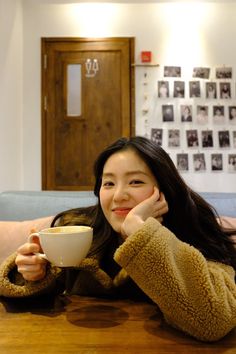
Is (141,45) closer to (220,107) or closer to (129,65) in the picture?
(129,65)

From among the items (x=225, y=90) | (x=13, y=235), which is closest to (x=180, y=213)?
(x=13, y=235)

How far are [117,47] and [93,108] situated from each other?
59cm

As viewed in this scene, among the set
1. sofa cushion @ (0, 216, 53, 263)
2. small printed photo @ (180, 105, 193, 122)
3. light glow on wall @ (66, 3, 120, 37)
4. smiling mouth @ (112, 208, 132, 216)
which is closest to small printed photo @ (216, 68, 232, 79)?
small printed photo @ (180, 105, 193, 122)

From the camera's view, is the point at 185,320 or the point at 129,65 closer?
the point at 185,320

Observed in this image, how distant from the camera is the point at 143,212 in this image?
758 millimetres

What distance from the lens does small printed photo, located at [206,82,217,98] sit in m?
3.49

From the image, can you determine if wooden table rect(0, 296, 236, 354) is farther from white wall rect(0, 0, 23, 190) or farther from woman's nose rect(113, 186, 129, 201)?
white wall rect(0, 0, 23, 190)

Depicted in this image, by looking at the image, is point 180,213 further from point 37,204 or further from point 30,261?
point 37,204

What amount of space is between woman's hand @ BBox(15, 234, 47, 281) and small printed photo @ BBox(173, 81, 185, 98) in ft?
9.55

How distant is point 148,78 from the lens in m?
3.50

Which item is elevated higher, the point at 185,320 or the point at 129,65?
the point at 129,65

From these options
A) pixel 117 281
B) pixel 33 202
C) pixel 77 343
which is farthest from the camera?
pixel 33 202

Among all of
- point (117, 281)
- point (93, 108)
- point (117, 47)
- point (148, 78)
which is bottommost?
point (117, 281)

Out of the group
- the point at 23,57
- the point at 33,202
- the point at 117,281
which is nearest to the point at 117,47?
the point at 23,57
